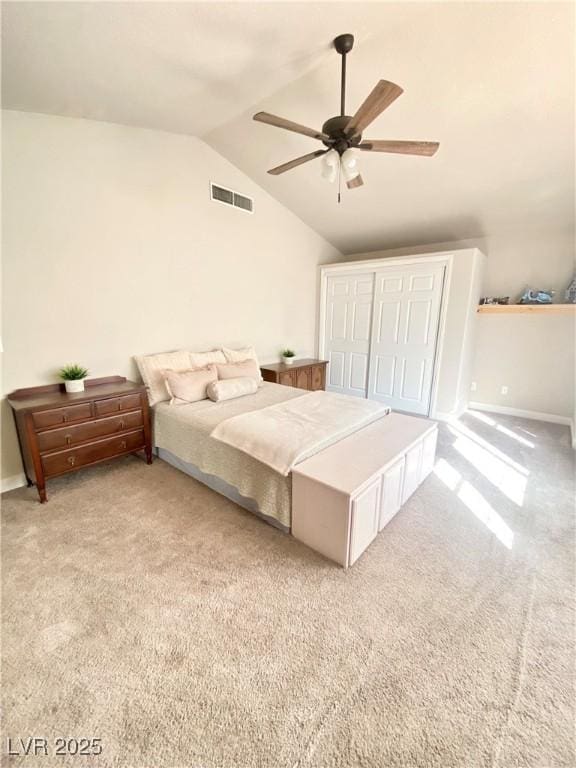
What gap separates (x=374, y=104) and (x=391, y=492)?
2245 millimetres

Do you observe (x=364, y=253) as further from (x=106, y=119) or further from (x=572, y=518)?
(x=572, y=518)

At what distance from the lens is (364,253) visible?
5.23 meters

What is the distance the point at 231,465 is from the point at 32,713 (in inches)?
53.0

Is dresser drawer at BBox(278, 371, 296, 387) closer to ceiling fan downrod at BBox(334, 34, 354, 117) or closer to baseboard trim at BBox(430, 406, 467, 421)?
baseboard trim at BBox(430, 406, 467, 421)

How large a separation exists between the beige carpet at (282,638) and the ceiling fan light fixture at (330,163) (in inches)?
96.2

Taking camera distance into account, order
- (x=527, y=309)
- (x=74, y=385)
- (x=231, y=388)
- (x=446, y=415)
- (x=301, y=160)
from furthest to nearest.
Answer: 1. (x=446, y=415)
2. (x=527, y=309)
3. (x=231, y=388)
4. (x=74, y=385)
5. (x=301, y=160)

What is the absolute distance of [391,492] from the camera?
205cm

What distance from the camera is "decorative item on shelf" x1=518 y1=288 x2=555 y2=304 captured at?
12.5ft

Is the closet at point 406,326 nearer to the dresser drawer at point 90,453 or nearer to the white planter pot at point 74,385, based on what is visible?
the dresser drawer at point 90,453

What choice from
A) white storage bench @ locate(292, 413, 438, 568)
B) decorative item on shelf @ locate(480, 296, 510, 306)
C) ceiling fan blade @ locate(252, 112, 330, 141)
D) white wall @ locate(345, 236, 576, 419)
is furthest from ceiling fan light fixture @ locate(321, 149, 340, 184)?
decorative item on shelf @ locate(480, 296, 510, 306)

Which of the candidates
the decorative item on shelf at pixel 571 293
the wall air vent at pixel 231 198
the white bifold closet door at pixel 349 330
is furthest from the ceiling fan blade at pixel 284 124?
the decorative item on shelf at pixel 571 293

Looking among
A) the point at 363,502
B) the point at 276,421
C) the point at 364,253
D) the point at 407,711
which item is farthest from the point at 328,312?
the point at 407,711

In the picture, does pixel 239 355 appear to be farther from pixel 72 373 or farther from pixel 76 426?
pixel 76 426

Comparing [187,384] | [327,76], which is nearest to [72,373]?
[187,384]
